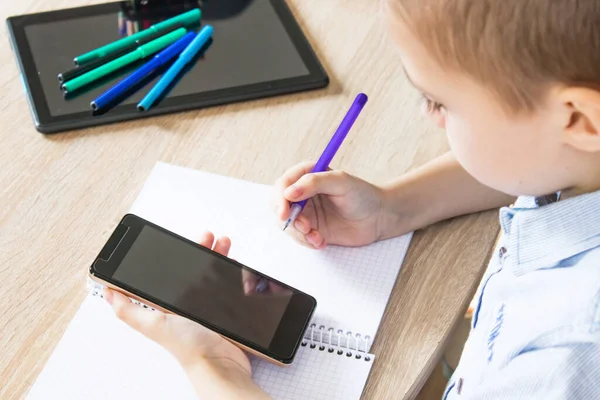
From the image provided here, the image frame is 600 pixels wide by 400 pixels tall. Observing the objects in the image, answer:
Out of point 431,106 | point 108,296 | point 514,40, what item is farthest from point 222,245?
point 514,40

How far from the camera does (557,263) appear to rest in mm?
657

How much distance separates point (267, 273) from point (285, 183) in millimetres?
97

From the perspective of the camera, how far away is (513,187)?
2.17ft

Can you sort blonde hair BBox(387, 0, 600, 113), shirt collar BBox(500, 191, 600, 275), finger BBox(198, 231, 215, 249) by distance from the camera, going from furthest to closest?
finger BBox(198, 231, 215, 249)
shirt collar BBox(500, 191, 600, 275)
blonde hair BBox(387, 0, 600, 113)

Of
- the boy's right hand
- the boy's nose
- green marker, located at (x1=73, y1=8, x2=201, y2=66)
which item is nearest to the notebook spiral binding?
the boy's right hand

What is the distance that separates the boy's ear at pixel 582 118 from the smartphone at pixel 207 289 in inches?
10.8

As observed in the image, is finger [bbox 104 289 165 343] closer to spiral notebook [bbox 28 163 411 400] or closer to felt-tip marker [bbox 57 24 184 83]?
spiral notebook [bbox 28 163 411 400]

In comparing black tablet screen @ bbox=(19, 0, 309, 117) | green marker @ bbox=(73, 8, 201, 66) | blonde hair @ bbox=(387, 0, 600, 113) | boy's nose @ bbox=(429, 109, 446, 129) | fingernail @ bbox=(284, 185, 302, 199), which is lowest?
fingernail @ bbox=(284, 185, 302, 199)

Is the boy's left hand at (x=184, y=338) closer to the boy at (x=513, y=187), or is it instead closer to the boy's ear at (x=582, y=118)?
the boy at (x=513, y=187)

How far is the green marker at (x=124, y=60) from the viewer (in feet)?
2.88

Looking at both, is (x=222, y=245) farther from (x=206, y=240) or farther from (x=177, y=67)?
(x=177, y=67)

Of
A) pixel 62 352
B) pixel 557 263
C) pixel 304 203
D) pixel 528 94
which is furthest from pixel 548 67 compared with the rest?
pixel 62 352

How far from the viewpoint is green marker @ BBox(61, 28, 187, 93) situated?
88 cm

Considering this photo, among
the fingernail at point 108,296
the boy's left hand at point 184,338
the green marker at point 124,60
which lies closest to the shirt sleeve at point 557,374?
the boy's left hand at point 184,338
